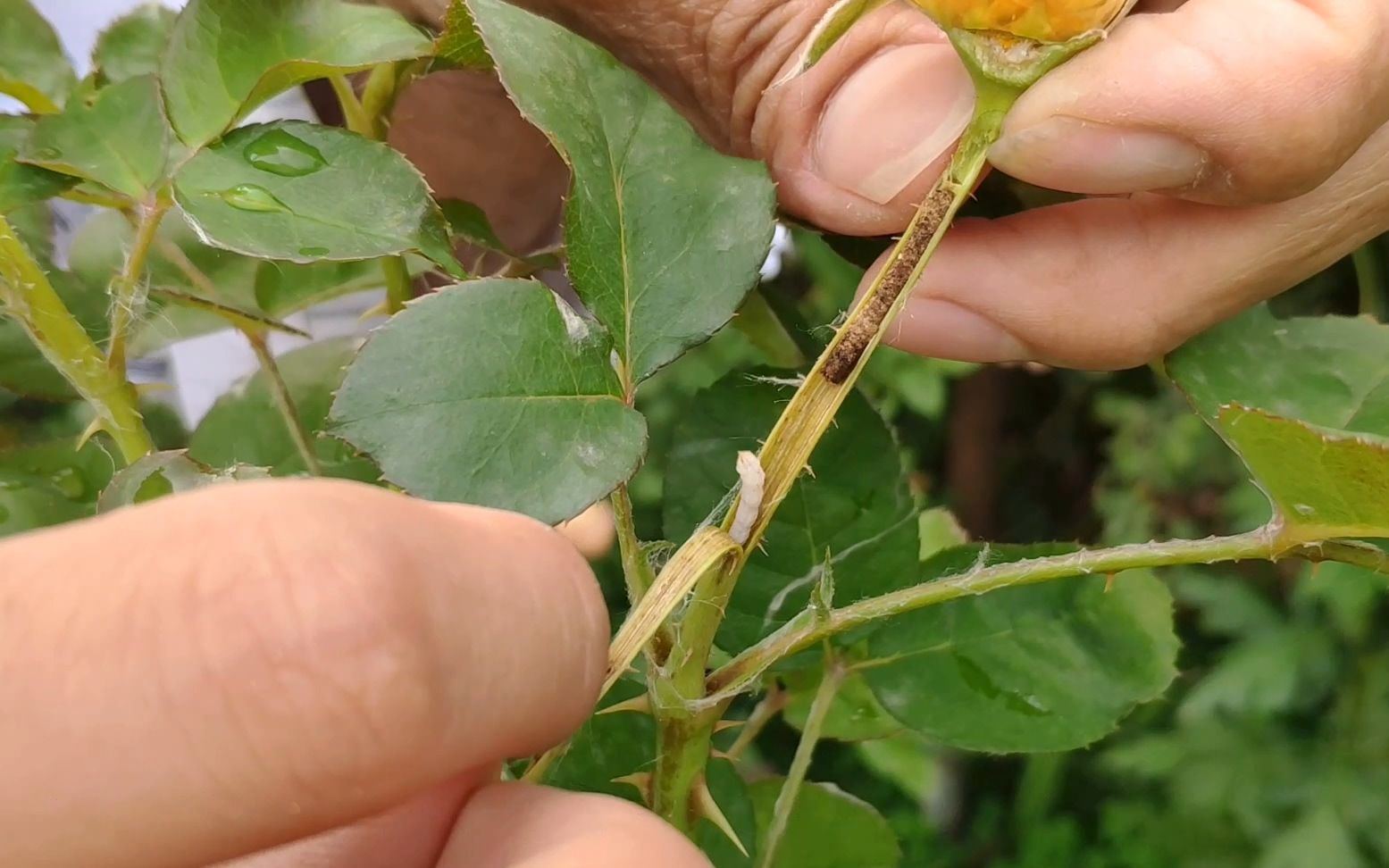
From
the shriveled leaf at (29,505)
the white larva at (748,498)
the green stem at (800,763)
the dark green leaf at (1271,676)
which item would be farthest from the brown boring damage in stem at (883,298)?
the dark green leaf at (1271,676)

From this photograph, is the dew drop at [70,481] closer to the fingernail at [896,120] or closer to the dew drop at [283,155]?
the dew drop at [283,155]

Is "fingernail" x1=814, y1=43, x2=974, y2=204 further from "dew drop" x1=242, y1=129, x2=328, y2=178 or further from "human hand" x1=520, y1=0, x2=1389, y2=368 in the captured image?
"dew drop" x1=242, y1=129, x2=328, y2=178

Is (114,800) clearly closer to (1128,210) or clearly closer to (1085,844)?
(1128,210)

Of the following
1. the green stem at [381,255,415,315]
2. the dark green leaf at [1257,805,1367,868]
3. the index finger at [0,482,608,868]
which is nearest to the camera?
the index finger at [0,482,608,868]

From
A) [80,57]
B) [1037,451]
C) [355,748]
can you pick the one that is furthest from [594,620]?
[1037,451]

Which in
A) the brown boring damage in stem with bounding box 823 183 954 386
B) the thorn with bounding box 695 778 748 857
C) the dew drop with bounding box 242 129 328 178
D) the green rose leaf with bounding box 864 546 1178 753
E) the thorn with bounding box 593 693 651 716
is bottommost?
the green rose leaf with bounding box 864 546 1178 753

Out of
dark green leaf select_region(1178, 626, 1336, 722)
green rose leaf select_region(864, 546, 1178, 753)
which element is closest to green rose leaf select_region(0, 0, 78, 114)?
green rose leaf select_region(864, 546, 1178, 753)
